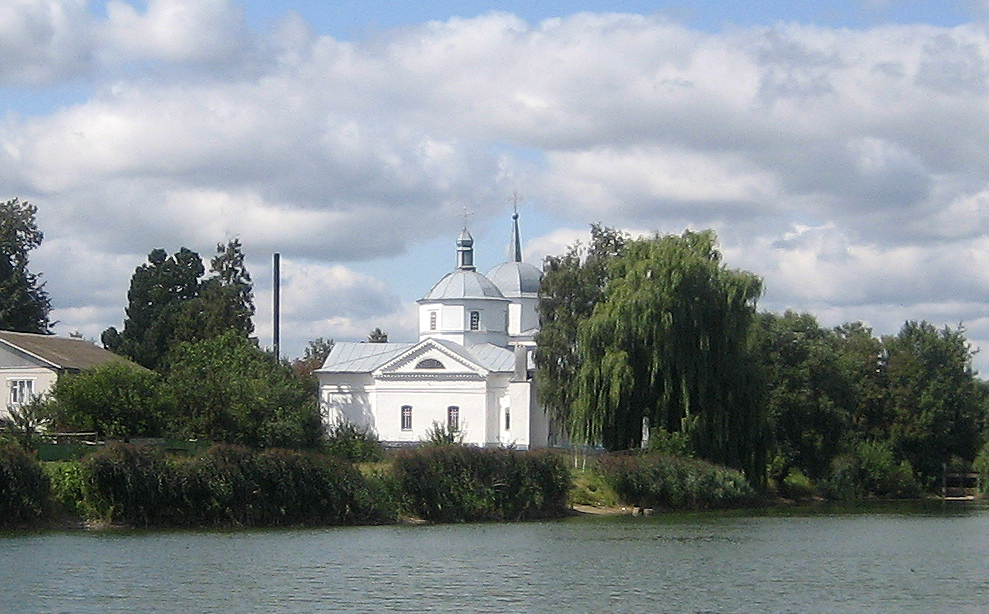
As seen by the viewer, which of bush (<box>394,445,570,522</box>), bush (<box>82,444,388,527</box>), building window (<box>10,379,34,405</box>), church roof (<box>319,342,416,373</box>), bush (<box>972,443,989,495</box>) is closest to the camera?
bush (<box>82,444,388,527</box>)

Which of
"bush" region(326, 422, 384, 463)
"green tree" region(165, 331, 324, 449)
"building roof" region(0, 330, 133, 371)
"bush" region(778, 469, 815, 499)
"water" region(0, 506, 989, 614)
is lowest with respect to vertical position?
"water" region(0, 506, 989, 614)

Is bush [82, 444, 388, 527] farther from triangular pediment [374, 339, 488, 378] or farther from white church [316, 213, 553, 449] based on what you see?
triangular pediment [374, 339, 488, 378]

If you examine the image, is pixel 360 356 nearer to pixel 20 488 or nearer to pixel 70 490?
pixel 70 490

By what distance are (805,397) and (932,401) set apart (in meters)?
14.8

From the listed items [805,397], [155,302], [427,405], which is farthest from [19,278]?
[805,397]

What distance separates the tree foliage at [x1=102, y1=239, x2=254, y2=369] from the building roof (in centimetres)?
1098

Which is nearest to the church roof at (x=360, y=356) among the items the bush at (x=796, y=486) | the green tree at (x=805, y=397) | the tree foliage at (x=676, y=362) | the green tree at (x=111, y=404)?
the green tree at (x=805, y=397)

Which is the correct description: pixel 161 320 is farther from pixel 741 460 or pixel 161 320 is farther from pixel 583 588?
pixel 583 588

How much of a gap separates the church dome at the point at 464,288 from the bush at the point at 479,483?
138ft

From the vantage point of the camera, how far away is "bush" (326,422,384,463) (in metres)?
59.4

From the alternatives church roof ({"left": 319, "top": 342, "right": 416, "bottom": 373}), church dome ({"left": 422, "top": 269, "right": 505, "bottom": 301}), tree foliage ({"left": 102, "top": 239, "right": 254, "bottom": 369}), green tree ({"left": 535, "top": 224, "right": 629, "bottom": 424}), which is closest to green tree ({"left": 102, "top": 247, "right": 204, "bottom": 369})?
tree foliage ({"left": 102, "top": 239, "right": 254, "bottom": 369})

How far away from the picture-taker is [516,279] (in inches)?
4067

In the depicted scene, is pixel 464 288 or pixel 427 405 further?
pixel 464 288

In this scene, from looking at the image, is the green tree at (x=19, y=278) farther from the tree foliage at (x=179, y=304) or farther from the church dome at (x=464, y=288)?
the church dome at (x=464, y=288)
